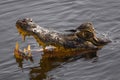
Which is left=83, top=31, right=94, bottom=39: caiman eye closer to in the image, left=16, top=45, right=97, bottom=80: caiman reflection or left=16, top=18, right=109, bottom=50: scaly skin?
left=16, top=18, right=109, bottom=50: scaly skin

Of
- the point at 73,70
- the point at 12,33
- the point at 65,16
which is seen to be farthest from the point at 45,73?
the point at 65,16

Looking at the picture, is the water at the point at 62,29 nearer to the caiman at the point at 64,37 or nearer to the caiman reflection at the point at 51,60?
the caiman reflection at the point at 51,60

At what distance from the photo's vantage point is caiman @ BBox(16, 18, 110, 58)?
11.2 m

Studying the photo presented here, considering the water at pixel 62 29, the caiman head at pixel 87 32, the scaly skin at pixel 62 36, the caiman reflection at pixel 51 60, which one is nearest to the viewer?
the water at pixel 62 29

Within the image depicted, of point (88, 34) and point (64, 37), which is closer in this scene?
point (64, 37)

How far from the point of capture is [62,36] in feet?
38.1

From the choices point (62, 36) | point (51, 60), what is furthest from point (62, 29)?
point (51, 60)

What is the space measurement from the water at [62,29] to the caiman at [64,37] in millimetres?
390

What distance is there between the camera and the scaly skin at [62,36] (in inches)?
440

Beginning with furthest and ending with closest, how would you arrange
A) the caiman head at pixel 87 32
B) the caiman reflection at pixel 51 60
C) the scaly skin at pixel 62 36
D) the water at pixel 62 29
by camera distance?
the caiman head at pixel 87 32 → the scaly skin at pixel 62 36 → the caiman reflection at pixel 51 60 → the water at pixel 62 29

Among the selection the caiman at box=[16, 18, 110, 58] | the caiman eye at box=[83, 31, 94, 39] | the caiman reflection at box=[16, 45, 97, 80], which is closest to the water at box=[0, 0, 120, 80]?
the caiman reflection at box=[16, 45, 97, 80]

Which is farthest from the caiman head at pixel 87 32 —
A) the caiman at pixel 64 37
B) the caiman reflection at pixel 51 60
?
the caiman reflection at pixel 51 60

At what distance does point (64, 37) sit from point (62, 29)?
1.89 m

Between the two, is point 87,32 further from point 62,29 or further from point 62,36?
point 62,29
